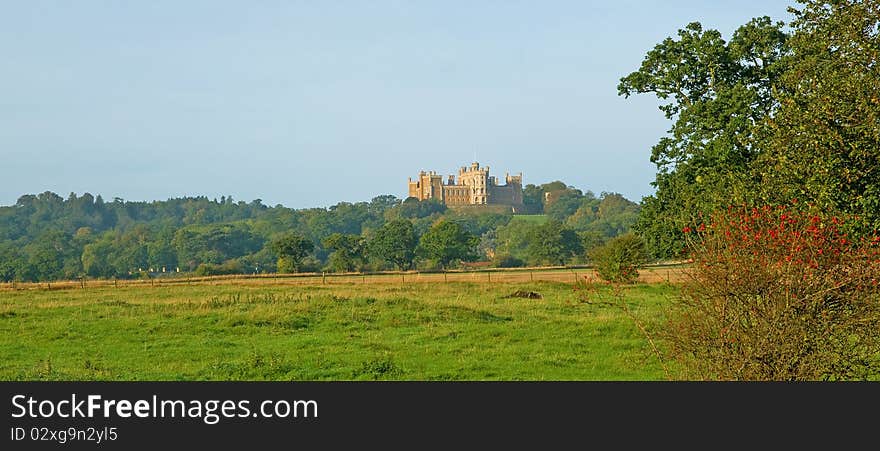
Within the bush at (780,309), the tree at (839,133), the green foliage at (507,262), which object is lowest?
the green foliage at (507,262)

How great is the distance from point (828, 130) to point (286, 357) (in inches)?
591

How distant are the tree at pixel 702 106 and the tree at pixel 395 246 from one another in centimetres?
9629

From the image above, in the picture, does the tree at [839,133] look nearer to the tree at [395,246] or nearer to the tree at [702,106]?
the tree at [702,106]

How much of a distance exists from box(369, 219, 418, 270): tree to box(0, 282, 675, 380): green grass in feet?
306

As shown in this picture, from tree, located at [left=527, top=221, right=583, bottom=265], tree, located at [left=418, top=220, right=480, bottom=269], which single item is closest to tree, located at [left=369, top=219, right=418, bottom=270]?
tree, located at [left=418, top=220, right=480, bottom=269]

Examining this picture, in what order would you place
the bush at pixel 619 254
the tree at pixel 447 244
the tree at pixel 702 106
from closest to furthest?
the tree at pixel 702 106
the bush at pixel 619 254
the tree at pixel 447 244

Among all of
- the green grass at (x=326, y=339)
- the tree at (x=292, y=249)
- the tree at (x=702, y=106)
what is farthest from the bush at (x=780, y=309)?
the tree at (x=292, y=249)

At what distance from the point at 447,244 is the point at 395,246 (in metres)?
9.49

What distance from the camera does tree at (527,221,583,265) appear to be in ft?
479

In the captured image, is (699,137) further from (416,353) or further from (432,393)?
(432,393)

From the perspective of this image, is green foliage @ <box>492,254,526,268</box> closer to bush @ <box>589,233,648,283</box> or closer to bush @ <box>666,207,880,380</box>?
bush @ <box>589,233,648,283</box>

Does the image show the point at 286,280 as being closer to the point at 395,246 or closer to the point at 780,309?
the point at 780,309

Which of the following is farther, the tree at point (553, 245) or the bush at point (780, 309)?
the tree at point (553, 245)

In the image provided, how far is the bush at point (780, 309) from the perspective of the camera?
1678cm
